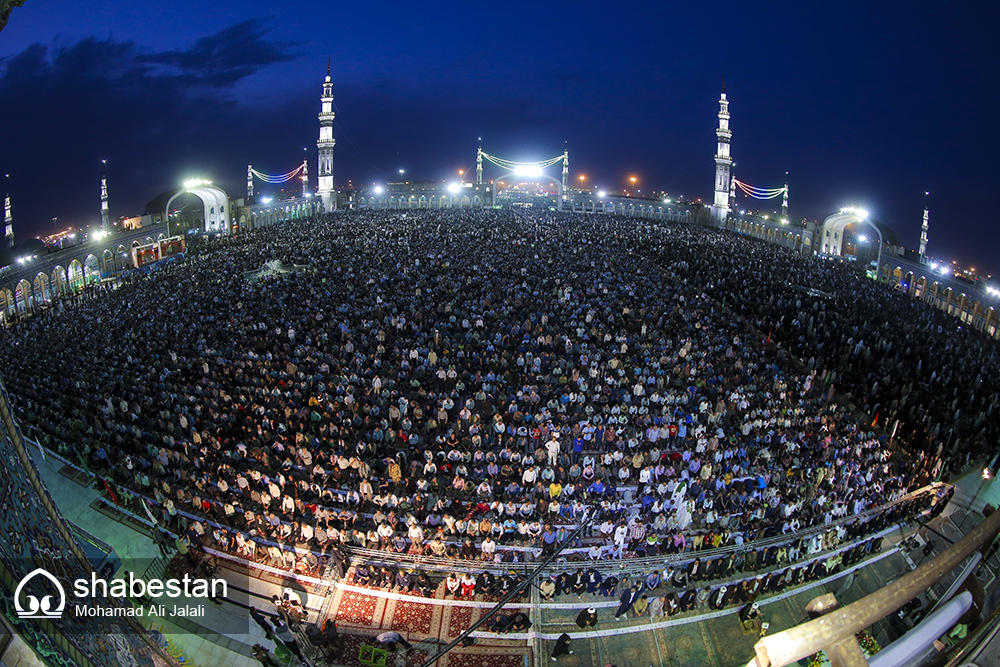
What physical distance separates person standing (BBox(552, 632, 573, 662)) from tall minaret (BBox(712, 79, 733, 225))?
53523mm

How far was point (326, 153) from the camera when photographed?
56000 millimetres

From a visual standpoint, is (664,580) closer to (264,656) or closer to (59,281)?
(264,656)

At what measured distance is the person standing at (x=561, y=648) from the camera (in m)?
6.96

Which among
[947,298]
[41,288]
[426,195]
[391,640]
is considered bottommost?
[391,640]

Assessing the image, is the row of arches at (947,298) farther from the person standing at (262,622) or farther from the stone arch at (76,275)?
the stone arch at (76,275)

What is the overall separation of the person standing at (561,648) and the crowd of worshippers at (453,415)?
1.52 meters

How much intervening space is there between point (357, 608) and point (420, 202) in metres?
58.4

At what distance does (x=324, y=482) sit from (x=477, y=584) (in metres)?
3.17

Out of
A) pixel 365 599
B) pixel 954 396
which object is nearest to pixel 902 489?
pixel 954 396

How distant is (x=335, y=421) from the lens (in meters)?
11.0

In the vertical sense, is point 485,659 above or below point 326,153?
below

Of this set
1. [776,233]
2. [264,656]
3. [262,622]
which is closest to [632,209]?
[776,233]

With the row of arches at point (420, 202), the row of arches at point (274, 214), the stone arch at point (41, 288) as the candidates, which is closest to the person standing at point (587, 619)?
the stone arch at point (41, 288)

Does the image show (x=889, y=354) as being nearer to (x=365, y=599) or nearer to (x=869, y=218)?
(x=365, y=599)
